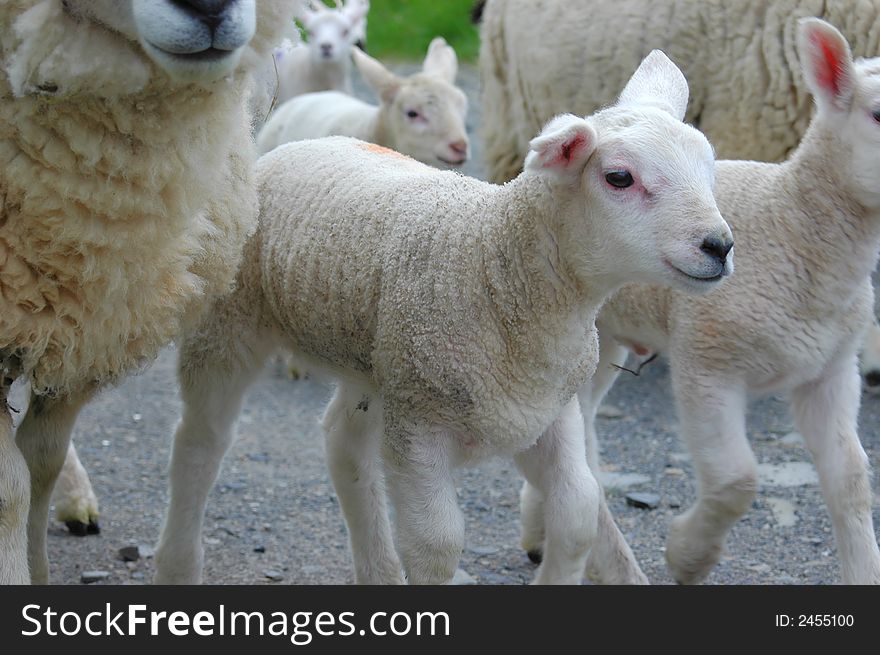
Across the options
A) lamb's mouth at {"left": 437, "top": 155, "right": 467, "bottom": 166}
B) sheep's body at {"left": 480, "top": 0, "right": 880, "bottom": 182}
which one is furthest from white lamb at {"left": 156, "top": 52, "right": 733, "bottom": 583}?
lamb's mouth at {"left": 437, "top": 155, "right": 467, "bottom": 166}

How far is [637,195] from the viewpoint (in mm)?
3184

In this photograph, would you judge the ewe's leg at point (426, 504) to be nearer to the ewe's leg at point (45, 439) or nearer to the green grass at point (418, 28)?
the ewe's leg at point (45, 439)

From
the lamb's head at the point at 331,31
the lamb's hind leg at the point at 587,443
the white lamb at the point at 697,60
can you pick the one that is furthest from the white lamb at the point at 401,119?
the lamb's hind leg at the point at 587,443

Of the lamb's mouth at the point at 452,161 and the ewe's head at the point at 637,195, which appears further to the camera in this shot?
the lamb's mouth at the point at 452,161

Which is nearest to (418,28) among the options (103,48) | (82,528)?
(82,528)

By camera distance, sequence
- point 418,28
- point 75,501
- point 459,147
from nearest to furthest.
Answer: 1. point 75,501
2. point 459,147
3. point 418,28

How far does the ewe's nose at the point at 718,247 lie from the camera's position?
121 inches

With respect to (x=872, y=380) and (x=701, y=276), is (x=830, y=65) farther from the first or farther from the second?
(x=872, y=380)

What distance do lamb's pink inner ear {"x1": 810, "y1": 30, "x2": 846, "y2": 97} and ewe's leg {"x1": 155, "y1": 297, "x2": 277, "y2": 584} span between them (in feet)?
5.65

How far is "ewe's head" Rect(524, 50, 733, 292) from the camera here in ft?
10.2

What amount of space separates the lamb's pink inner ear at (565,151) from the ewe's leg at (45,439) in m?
1.33

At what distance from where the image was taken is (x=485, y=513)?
5023 mm

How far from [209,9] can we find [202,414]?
61.1 inches

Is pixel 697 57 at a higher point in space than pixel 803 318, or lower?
higher
